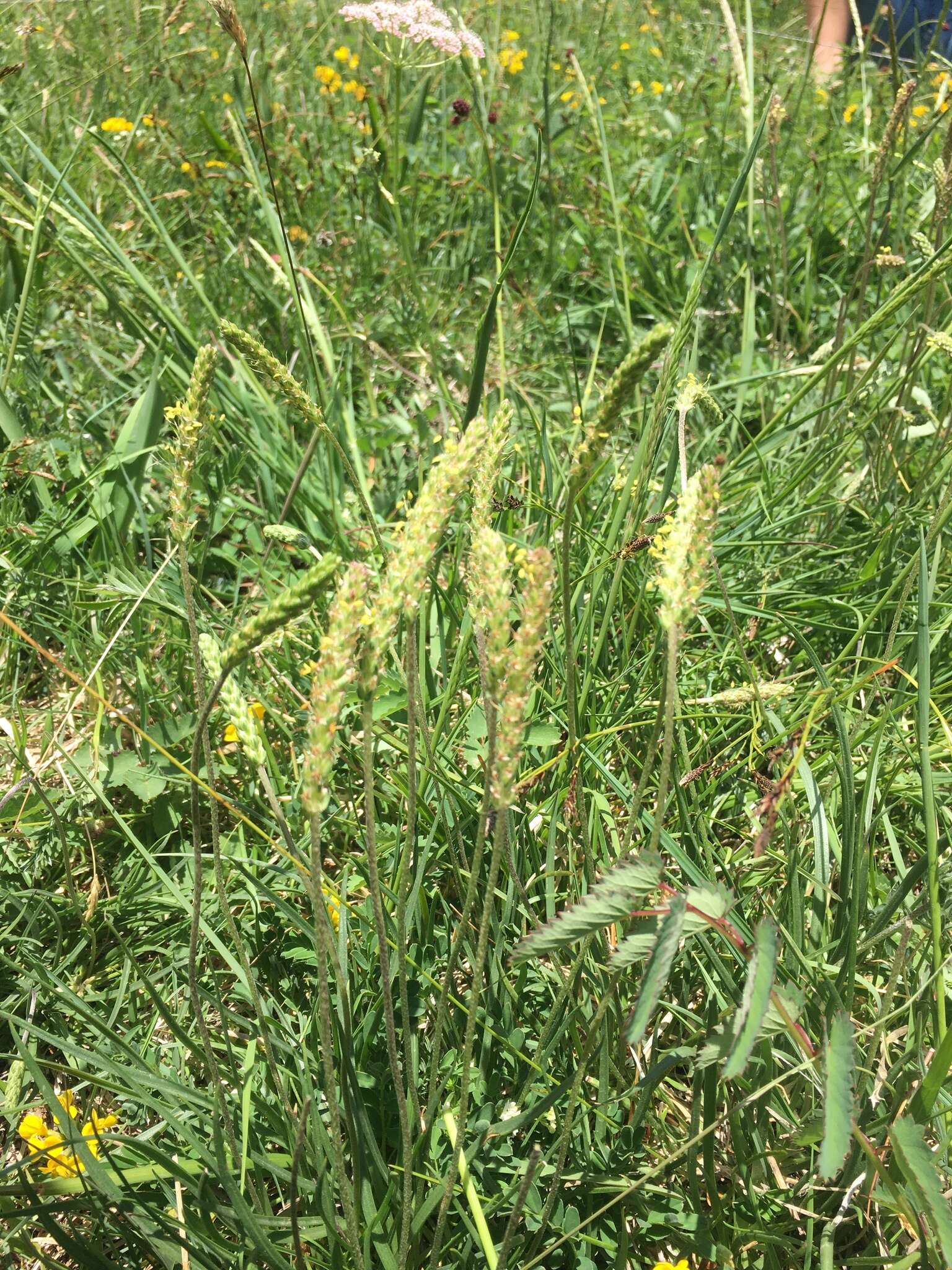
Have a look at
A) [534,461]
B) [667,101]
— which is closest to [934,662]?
[534,461]

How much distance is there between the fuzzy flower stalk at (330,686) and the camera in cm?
75

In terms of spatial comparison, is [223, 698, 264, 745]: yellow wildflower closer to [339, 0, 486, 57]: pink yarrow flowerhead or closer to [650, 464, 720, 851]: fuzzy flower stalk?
[650, 464, 720, 851]: fuzzy flower stalk

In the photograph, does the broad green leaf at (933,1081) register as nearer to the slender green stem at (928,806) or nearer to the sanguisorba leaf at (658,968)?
the slender green stem at (928,806)

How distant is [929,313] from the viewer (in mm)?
1974

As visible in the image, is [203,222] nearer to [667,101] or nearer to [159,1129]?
[667,101]

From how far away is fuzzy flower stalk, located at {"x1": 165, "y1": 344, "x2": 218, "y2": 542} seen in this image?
94cm

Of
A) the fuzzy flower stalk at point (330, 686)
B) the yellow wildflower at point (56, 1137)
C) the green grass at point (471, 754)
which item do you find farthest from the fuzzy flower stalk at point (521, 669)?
the yellow wildflower at point (56, 1137)

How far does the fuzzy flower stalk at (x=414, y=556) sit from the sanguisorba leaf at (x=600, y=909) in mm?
245

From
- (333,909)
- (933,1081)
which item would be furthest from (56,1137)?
(933,1081)

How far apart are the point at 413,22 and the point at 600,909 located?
1.78 meters

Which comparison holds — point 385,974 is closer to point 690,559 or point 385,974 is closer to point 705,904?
point 705,904

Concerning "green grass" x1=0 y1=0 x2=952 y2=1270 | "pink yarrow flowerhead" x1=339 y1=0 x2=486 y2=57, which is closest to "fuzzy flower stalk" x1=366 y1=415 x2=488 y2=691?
"green grass" x1=0 y1=0 x2=952 y2=1270

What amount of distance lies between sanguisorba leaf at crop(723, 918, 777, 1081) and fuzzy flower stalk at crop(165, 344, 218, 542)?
0.63m

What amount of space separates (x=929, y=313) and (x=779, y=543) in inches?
20.4
